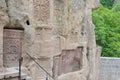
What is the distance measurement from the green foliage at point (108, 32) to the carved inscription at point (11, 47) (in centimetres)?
906


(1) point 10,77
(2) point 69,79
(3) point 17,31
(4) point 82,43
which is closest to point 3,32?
(3) point 17,31

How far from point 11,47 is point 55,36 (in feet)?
3.89

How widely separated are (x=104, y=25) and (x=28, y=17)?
9886mm

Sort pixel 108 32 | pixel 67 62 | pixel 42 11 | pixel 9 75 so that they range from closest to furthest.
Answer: pixel 9 75
pixel 42 11
pixel 67 62
pixel 108 32

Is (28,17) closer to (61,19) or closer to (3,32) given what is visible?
(3,32)

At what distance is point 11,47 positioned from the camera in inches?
162

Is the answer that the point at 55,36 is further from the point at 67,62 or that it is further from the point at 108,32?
the point at 108,32

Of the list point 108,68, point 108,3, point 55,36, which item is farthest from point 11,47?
point 108,3

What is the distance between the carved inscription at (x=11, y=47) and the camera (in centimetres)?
407

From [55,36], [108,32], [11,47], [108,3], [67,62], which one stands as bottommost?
[67,62]

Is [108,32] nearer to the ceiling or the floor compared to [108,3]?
nearer to the floor

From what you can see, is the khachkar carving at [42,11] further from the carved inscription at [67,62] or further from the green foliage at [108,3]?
the green foliage at [108,3]

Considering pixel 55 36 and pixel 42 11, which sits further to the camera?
pixel 55 36

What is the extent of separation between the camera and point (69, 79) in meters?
5.57
